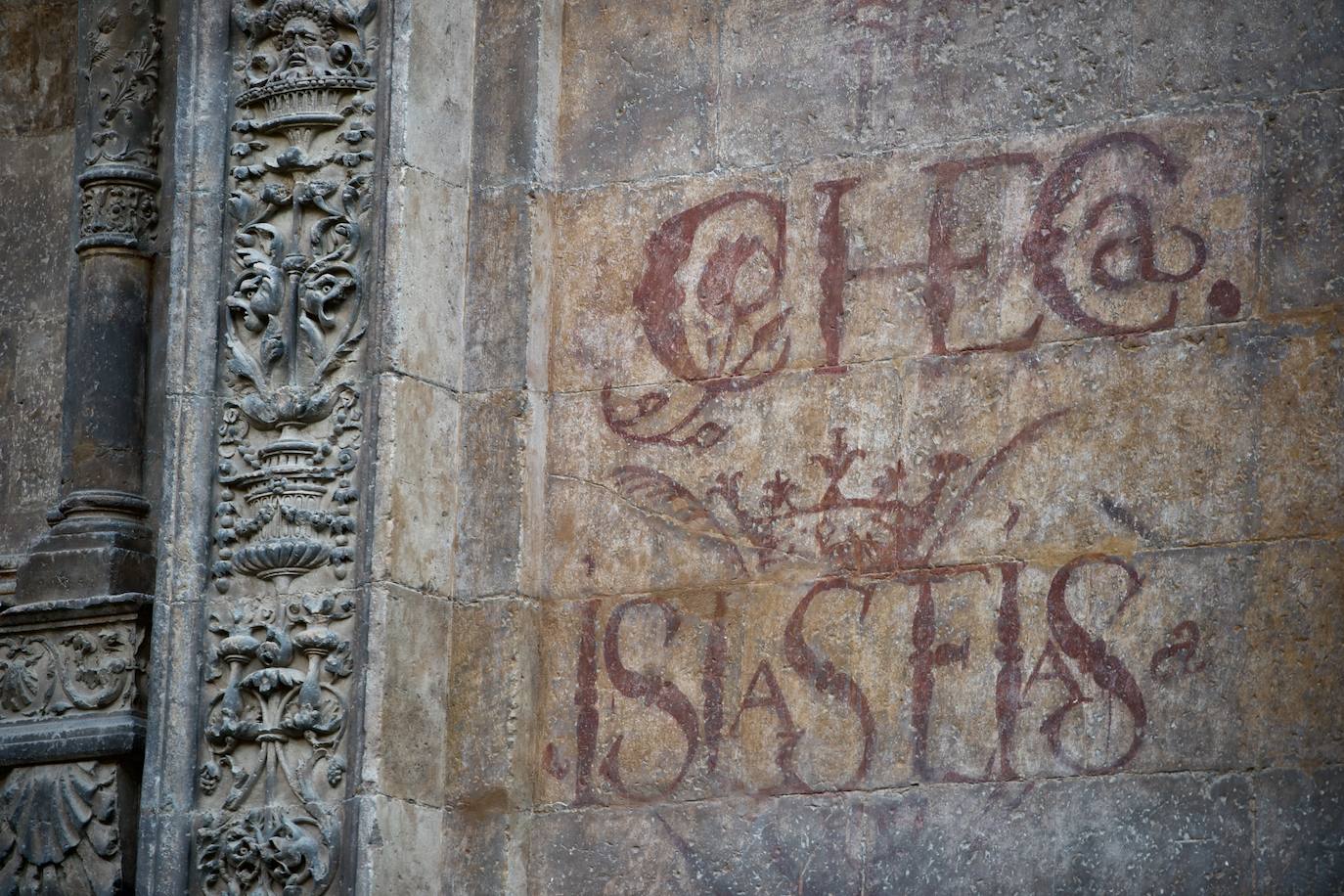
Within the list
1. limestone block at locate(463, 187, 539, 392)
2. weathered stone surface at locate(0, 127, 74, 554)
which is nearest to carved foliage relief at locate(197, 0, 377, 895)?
limestone block at locate(463, 187, 539, 392)

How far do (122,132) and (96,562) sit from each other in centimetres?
139

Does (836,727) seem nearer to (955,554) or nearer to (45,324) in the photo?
(955,554)

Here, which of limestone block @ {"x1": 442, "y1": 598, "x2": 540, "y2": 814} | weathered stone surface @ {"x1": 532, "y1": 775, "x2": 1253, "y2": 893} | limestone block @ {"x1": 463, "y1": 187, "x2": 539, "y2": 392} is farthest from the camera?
limestone block @ {"x1": 463, "y1": 187, "x2": 539, "y2": 392}

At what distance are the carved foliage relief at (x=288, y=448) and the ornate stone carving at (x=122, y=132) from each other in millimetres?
577

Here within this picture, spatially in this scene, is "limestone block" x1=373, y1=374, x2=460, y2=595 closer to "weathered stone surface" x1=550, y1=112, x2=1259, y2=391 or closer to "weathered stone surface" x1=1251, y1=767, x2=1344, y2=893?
"weathered stone surface" x1=550, y1=112, x2=1259, y2=391

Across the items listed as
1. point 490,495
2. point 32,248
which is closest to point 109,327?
point 32,248

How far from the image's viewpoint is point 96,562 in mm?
6605

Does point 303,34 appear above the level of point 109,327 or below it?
above

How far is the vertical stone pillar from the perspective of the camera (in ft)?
21.0

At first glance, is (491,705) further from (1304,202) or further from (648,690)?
(1304,202)

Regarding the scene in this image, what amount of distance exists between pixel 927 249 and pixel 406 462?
1572 mm

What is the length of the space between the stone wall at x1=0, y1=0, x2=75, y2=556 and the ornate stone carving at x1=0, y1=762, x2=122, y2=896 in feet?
3.13

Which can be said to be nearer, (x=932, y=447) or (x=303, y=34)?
(x=932, y=447)

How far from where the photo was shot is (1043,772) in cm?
571
